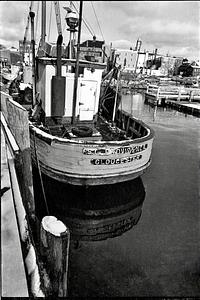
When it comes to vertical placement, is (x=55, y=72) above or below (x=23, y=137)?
above

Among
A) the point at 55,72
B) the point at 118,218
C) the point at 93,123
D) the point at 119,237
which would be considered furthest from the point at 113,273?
the point at 55,72

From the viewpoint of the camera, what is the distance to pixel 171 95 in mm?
31594

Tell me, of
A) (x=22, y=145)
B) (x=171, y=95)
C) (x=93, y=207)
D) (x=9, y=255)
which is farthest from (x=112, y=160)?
(x=171, y=95)

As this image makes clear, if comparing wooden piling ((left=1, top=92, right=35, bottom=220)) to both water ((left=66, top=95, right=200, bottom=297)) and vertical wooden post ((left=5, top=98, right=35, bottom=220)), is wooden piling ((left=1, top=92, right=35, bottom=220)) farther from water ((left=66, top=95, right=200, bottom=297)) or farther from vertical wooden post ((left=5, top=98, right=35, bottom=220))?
water ((left=66, top=95, right=200, bottom=297))

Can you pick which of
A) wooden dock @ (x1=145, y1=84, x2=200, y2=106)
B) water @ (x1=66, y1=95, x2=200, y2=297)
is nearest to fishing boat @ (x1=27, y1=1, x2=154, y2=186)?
water @ (x1=66, y1=95, x2=200, y2=297)

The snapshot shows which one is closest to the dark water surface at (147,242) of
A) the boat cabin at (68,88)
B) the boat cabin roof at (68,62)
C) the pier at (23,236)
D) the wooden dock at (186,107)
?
the pier at (23,236)

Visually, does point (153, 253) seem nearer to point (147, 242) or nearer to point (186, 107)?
point (147, 242)

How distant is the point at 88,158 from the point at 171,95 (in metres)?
27.2

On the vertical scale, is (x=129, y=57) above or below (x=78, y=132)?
above

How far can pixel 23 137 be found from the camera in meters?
5.11

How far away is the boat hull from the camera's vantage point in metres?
7.30

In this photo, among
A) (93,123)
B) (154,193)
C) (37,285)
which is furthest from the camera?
(93,123)

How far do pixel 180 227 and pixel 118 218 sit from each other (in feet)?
6.23

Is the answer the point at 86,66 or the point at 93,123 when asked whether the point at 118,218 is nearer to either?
the point at 93,123
